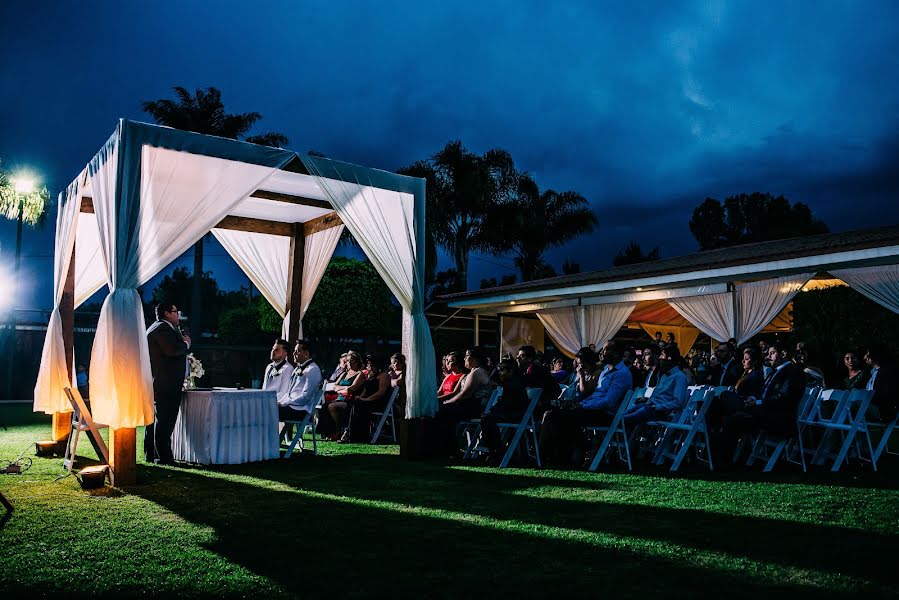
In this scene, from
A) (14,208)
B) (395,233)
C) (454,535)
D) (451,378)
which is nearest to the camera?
(454,535)

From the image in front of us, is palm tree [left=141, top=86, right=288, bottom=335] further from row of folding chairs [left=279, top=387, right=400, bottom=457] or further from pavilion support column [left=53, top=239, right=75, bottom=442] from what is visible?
pavilion support column [left=53, top=239, right=75, bottom=442]

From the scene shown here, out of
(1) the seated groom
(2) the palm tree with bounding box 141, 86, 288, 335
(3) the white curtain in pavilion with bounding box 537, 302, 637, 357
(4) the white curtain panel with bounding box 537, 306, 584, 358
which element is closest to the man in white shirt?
(1) the seated groom

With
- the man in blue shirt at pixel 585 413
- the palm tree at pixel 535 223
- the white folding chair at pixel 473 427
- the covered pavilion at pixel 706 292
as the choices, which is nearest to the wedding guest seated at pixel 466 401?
the white folding chair at pixel 473 427

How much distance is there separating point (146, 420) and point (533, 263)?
83.8 ft

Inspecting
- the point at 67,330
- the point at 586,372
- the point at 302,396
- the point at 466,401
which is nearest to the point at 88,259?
the point at 67,330

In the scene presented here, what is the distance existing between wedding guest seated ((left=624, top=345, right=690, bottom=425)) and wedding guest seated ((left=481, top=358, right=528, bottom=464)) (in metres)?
1.19

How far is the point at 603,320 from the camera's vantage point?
17.8m

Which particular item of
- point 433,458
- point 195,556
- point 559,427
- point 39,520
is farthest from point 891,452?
point 39,520

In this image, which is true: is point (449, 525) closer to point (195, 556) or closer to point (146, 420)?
point (195, 556)

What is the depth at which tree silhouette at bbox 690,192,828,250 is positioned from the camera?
115 feet

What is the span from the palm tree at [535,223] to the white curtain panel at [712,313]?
14.2m

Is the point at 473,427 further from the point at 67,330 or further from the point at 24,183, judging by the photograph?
the point at 24,183

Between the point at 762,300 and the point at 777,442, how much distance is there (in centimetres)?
748

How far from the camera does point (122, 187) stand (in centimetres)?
668
